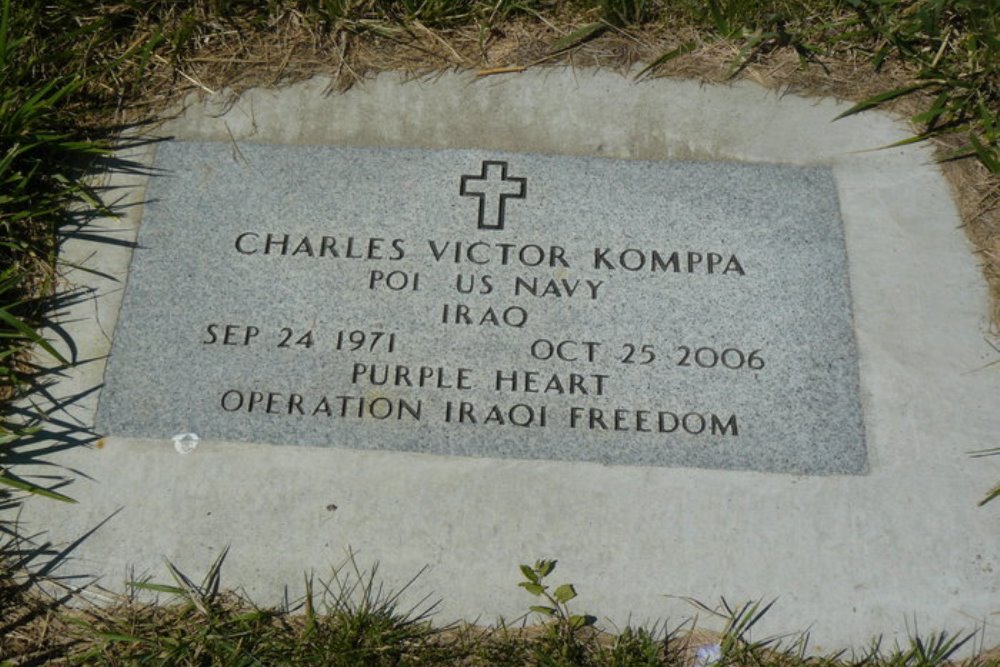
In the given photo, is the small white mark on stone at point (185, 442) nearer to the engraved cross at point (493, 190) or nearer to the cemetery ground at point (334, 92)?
the cemetery ground at point (334, 92)

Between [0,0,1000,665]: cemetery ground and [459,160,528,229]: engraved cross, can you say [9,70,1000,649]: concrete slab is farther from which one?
[459,160,528,229]: engraved cross

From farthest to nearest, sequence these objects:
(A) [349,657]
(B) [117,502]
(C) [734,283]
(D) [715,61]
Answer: (D) [715,61], (C) [734,283], (B) [117,502], (A) [349,657]

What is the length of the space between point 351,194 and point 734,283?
1.15m

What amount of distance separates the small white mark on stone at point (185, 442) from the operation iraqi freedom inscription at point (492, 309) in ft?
0.07

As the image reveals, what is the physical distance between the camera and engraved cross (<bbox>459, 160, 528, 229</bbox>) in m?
2.59

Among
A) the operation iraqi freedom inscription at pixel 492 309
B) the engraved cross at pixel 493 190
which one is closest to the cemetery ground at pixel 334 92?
the operation iraqi freedom inscription at pixel 492 309

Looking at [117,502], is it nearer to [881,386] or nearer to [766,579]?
[766,579]

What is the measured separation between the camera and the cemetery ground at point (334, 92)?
2.13 metres

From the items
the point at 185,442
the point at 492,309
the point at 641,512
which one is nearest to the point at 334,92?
the point at 492,309

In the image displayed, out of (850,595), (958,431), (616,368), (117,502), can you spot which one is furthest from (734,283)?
(117,502)

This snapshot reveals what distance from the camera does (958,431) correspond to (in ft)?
7.64

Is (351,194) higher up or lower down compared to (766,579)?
higher up

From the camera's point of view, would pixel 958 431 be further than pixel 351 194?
No

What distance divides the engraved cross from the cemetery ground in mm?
389
